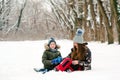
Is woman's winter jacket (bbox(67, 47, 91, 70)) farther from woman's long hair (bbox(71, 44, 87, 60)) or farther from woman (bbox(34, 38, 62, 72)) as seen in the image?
woman (bbox(34, 38, 62, 72))

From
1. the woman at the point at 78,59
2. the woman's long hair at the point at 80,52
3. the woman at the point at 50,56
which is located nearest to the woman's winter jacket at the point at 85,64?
the woman at the point at 78,59

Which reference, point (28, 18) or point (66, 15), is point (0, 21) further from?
point (66, 15)

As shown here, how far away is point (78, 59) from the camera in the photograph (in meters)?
10.3

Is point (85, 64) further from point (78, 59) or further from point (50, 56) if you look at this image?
point (50, 56)

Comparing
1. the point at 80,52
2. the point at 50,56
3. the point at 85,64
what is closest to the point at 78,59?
the point at 80,52

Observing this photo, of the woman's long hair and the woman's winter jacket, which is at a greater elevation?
the woman's long hair

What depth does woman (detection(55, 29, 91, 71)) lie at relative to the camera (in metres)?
9.85

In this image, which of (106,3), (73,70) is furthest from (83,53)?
(106,3)

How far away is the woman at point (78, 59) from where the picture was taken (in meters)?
9.85

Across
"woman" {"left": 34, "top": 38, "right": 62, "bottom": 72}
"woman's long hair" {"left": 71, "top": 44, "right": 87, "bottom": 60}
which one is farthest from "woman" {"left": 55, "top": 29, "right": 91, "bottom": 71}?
"woman" {"left": 34, "top": 38, "right": 62, "bottom": 72}

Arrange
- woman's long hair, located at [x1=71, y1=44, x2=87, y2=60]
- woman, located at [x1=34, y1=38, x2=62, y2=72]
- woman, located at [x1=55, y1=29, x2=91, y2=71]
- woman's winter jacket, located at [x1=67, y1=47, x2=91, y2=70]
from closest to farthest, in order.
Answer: woman, located at [x1=55, y1=29, x2=91, y2=71], woman's winter jacket, located at [x1=67, y1=47, x2=91, y2=70], woman's long hair, located at [x1=71, y1=44, x2=87, y2=60], woman, located at [x1=34, y1=38, x2=62, y2=72]

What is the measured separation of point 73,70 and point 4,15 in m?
43.0

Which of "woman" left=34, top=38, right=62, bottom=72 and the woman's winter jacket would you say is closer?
the woman's winter jacket

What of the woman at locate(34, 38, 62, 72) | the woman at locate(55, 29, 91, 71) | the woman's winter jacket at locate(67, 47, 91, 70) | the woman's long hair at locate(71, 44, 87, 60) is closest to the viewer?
the woman at locate(55, 29, 91, 71)
